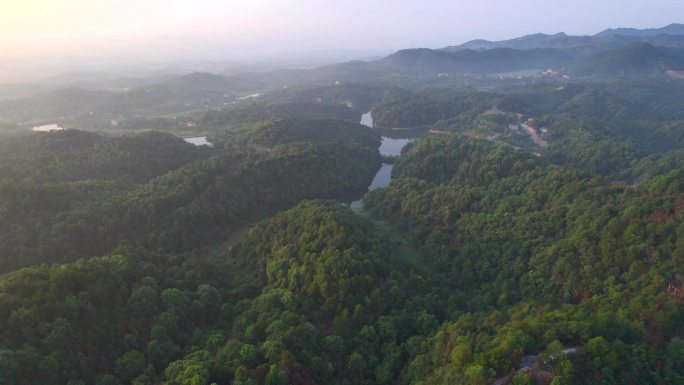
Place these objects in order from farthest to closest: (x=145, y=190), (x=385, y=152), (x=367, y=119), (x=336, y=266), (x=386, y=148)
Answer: (x=367, y=119), (x=386, y=148), (x=385, y=152), (x=145, y=190), (x=336, y=266)

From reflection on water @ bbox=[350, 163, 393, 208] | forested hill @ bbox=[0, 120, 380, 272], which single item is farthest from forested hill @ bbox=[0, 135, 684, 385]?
reflection on water @ bbox=[350, 163, 393, 208]

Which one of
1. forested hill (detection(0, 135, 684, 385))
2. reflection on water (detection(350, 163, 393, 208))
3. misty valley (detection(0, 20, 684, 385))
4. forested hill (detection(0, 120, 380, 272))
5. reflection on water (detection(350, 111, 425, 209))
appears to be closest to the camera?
forested hill (detection(0, 135, 684, 385))

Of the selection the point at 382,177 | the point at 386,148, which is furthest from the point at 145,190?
the point at 386,148

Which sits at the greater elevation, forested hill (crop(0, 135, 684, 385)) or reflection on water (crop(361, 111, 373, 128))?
reflection on water (crop(361, 111, 373, 128))

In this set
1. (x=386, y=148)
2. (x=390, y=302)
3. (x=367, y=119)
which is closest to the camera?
(x=390, y=302)

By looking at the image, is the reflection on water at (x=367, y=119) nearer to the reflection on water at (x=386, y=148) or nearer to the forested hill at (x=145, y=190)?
the reflection on water at (x=386, y=148)

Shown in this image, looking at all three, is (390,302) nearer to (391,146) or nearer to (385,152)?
(385,152)

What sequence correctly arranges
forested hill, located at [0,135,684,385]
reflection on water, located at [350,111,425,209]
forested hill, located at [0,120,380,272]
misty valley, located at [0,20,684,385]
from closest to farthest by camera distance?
forested hill, located at [0,135,684,385] → misty valley, located at [0,20,684,385] → forested hill, located at [0,120,380,272] → reflection on water, located at [350,111,425,209]

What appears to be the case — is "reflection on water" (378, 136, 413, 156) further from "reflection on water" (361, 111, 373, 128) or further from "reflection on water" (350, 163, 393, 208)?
"reflection on water" (361, 111, 373, 128)

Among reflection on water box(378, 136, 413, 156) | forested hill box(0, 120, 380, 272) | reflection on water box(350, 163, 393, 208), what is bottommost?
reflection on water box(350, 163, 393, 208)

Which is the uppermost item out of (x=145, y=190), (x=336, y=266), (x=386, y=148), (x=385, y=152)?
(x=145, y=190)
